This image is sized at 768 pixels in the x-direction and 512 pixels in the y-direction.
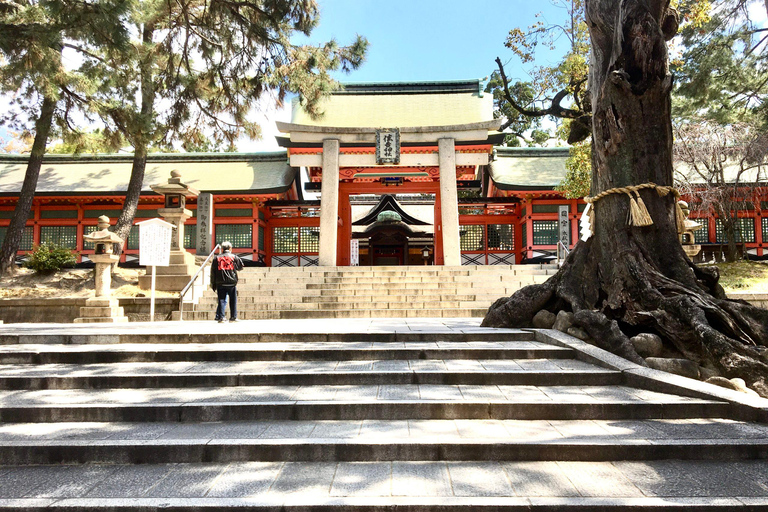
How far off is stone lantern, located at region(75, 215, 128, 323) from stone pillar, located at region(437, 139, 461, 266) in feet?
26.8

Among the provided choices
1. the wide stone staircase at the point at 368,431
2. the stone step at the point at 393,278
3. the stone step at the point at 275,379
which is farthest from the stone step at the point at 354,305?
the stone step at the point at 275,379

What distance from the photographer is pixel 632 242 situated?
18.1ft

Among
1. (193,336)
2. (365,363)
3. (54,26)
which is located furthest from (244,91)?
(365,363)

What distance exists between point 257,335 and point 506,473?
3.40 meters

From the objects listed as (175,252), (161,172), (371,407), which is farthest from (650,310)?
(161,172)

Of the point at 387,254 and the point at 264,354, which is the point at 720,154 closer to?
the point at 387,254

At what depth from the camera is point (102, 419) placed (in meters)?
3.69

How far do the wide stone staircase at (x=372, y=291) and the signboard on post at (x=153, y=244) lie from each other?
1140 millimetres

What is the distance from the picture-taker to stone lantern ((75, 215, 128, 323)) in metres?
9.93

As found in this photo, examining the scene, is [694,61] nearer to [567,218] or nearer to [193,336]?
[567,218]

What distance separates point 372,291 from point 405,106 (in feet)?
35.6

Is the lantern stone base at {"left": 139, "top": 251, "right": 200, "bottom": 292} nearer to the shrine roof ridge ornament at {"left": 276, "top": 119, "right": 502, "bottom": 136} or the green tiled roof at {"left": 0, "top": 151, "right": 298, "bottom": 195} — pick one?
the shrine roof ridge ornament at {"left": 276, "top": 119, "right": 502, "bottom": 136}

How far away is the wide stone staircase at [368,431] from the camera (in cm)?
266

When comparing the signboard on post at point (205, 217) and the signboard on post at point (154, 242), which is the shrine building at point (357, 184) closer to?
the signboard on post at point (205, 217)
